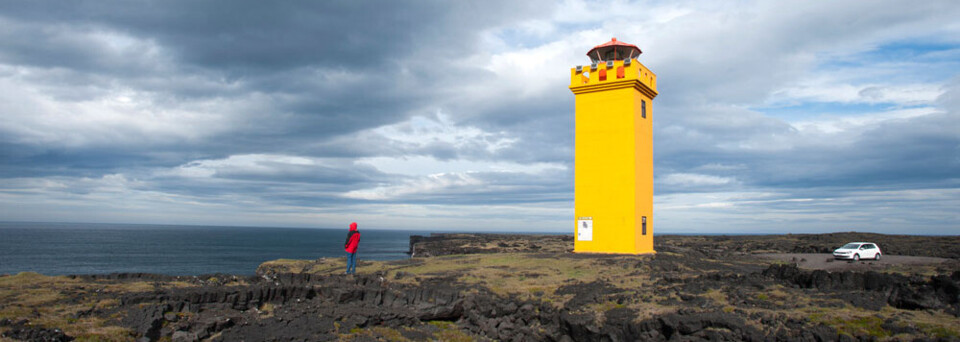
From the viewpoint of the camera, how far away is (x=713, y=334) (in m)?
12.0

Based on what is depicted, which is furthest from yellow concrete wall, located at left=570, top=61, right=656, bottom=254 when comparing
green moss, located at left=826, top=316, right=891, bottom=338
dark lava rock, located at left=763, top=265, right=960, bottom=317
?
green moss, located at left=826, top=316, right=891, bottom=338

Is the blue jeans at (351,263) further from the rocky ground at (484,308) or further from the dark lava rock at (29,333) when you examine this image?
the dark lava rock at (29,333)

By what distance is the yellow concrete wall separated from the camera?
29.5m

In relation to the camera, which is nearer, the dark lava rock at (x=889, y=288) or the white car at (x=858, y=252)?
the dark lava rock at (x=889, y=288)

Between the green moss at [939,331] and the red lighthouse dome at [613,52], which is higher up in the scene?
the red lighthouse dome at [613,52]

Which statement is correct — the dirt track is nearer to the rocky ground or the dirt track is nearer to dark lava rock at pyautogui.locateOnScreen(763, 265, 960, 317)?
the rocky ground

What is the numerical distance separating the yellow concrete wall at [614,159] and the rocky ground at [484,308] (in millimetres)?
9886

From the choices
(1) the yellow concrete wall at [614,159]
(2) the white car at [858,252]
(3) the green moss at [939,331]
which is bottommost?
(3) the green moss at [939,331]

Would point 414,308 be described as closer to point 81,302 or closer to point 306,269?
point 81,302

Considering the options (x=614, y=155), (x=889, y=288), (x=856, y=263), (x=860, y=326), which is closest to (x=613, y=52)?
(x=614, y=155)

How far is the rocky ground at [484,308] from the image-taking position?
1168cm

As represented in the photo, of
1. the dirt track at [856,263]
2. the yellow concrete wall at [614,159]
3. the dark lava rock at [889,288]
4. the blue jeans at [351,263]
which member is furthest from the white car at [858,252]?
the blue jeans at [351,263]

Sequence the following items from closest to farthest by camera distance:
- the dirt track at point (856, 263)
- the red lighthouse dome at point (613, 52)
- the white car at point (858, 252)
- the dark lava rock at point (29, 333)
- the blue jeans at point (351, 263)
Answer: the dark lava rock at point (29, 333), the blue jeans at point (351, 263), the dirt track at point (856, 263), the white car at point (858, 252), the red lighthouse dome at point (613, 52)

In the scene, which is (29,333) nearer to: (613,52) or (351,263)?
(351,263)
